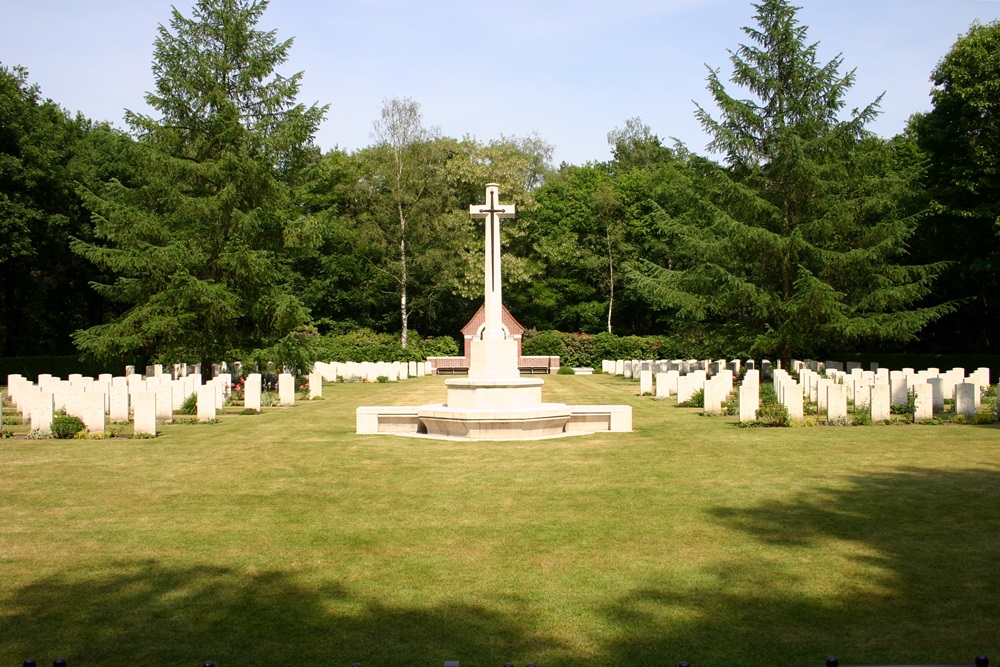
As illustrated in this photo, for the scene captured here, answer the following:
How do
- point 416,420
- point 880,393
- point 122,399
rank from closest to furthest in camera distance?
point 416,420, point 880,393, point 122,399

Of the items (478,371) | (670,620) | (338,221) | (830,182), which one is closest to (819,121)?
(830,182)

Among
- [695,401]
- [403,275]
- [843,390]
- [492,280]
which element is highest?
[403,275]

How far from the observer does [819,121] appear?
32.9 metres

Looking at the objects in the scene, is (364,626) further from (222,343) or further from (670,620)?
(222,343)

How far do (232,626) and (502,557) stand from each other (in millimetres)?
2457

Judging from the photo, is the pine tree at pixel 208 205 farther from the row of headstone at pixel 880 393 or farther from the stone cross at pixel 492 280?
the row of headstone at pixel 880 393

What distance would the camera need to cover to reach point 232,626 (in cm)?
589

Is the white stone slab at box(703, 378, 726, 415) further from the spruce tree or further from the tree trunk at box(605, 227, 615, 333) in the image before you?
the tree trunk at box(605, 227, 615, 333)

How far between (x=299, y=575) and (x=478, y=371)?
32.3 ft

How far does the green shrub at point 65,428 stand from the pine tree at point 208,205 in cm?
1165

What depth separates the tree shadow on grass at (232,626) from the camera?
533cm

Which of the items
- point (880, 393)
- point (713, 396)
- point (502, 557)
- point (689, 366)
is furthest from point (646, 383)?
point (502, 557)

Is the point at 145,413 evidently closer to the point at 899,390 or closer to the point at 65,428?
the point at 65,428

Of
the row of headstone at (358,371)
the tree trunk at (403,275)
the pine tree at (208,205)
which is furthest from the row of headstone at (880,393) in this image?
the tree trunk at (403,275)
